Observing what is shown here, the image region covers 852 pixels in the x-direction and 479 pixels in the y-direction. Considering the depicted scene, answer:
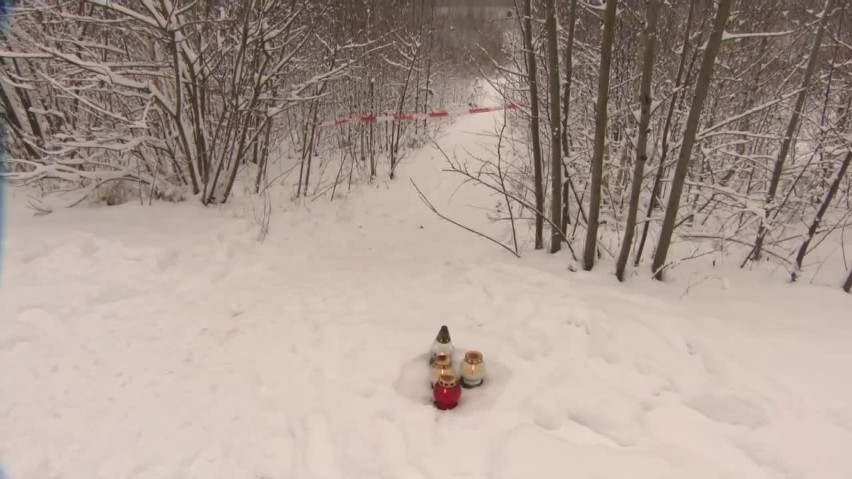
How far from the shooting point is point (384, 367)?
2.58 metres

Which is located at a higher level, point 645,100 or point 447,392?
point 645,100

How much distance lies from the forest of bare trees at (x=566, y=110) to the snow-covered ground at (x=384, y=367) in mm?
725

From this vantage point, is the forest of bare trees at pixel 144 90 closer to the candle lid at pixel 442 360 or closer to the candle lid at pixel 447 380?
the candle lid at pixel 442 360

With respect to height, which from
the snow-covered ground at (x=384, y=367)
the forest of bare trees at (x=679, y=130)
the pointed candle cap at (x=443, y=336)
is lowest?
the snow-covered ground at (x=384, y=367)

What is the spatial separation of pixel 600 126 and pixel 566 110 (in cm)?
64

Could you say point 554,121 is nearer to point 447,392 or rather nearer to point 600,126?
point 600,126

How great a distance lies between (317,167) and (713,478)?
21.9 feet

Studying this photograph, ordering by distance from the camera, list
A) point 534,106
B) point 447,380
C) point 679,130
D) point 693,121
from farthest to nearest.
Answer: point 679,130
point 534,106
point 693,121
point 447,380

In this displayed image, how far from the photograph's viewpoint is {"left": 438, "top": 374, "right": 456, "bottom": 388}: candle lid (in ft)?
7.43

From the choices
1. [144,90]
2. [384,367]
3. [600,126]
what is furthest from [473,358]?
[144,90]

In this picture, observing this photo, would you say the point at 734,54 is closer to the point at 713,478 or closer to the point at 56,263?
the point at 713,478

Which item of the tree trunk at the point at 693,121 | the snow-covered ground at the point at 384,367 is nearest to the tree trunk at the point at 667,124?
the tree trunk at the point at 693,121

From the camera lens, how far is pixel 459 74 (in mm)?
17469

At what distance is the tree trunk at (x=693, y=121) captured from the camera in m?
2.68
